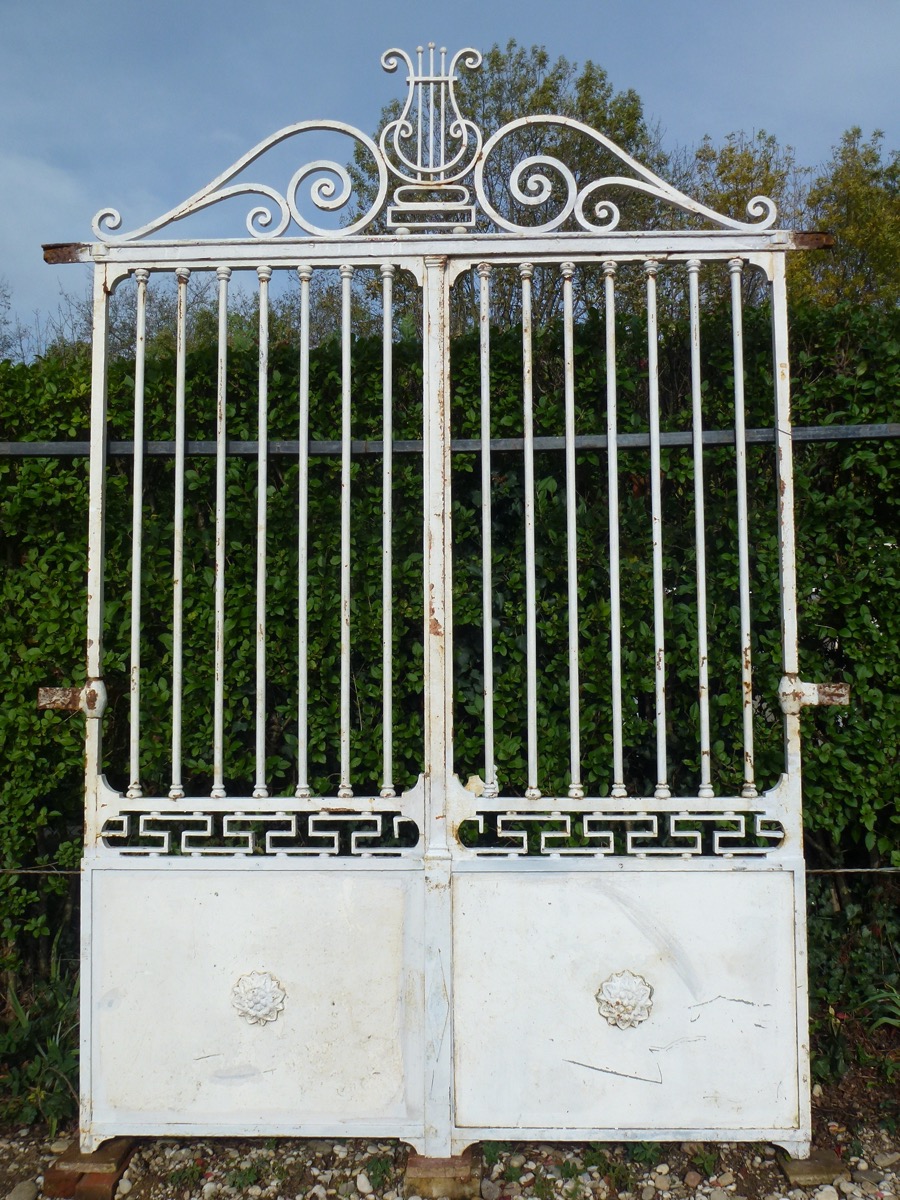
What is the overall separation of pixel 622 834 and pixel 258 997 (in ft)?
4.89

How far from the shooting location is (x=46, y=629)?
11.3 feet

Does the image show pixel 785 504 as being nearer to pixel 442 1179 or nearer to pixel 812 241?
pixel 812 241

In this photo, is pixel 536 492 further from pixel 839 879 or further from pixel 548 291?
pixel 548 291

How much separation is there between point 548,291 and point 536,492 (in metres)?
10.1

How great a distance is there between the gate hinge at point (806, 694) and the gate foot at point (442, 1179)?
1.83 meters

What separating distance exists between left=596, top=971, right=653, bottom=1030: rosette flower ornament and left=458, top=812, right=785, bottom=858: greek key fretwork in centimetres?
40

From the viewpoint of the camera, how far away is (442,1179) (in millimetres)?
2742

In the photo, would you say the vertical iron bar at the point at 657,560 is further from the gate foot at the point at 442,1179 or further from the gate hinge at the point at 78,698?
the gate hinge at the point at 78,698

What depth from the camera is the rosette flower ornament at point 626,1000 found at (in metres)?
2.79

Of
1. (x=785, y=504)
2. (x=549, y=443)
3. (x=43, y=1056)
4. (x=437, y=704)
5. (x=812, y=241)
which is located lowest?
(x=43, y=1056)

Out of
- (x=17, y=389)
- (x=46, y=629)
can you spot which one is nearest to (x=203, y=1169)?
(x=46, y=629)

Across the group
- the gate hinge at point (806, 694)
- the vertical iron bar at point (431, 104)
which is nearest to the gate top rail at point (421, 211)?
the vertical iron bar at point (431, 104)

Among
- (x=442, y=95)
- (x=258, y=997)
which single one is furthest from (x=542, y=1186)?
(x=442, y=95)

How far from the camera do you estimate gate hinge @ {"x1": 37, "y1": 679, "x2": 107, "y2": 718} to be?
294cm
